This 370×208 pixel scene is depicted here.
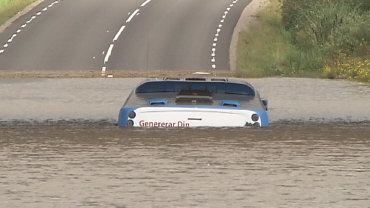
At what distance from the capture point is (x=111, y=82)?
4166 centimetres

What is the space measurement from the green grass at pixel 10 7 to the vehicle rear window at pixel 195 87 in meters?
49.0

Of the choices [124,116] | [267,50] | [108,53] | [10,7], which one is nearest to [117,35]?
[108,53]

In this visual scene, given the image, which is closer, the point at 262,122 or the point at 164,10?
the point at 262,122

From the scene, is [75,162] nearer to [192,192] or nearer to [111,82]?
[192,192]

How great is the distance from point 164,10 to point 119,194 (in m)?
59.0

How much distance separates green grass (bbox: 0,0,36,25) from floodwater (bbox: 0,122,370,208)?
49809 mm

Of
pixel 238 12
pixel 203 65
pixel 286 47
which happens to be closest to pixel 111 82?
pixel 203 65

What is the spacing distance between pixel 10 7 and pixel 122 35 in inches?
556

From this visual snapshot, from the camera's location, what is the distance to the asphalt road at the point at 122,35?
55344 mm

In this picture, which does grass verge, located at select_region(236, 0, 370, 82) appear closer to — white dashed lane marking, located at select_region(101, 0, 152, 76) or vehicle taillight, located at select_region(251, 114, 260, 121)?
white dashed lane marking, located at select_region(101, 0, 152, 76)

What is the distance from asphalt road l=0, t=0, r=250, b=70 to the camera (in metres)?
55.3

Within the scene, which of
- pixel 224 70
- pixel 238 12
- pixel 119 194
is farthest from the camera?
pixel 238 12

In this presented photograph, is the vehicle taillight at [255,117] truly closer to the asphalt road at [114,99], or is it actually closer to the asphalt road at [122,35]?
the asphalt road at [114,99]

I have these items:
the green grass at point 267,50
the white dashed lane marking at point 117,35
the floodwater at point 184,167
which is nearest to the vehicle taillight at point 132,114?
the floodwater at point 184,167
